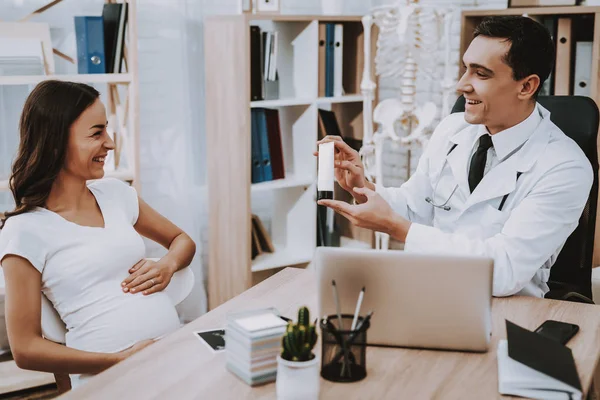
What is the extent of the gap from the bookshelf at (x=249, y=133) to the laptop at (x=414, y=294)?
5.77 ft

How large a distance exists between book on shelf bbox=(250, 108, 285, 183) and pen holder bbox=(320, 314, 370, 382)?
1981mm

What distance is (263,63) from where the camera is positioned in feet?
10.5

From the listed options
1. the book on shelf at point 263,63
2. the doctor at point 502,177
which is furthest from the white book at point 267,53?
the doctor at point 502,177

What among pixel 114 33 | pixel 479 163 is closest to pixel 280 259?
pixel 114 33

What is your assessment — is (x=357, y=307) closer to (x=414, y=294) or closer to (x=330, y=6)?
(x=414, y=294)

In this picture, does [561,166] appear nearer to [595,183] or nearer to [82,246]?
[595,183]

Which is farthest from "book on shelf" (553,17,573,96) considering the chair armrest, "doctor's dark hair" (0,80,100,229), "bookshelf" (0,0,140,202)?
"doctor's dark hair" (0,80,100,229)

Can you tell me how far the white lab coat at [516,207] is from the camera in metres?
1.80

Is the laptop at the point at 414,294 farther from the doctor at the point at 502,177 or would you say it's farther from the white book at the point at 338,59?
the white book at the point at 338,59

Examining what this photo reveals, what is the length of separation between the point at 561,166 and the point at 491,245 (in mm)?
294

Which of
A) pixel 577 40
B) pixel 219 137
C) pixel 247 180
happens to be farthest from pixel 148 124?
pixel 577 40

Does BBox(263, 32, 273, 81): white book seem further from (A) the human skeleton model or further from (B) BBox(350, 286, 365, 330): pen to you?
(B) BBox(350, 286, 365, 330): pen

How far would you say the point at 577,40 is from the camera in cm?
309

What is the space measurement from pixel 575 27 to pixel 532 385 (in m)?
2.17
